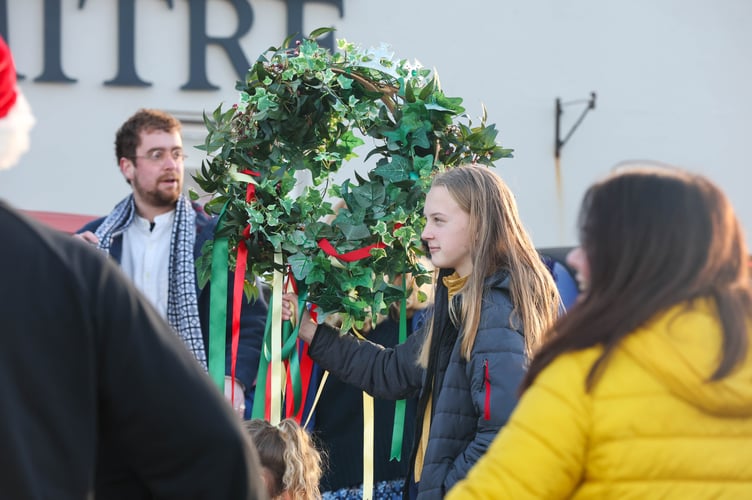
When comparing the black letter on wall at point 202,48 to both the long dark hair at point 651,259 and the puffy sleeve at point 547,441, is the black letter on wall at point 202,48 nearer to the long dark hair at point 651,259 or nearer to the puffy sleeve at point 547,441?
the long dark hair at point 651,259

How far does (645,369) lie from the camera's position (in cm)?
198

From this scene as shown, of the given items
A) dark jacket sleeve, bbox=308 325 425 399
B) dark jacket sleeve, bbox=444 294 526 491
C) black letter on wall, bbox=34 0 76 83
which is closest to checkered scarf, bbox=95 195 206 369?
dark jacket sleeve, bbox=308 325 425 399

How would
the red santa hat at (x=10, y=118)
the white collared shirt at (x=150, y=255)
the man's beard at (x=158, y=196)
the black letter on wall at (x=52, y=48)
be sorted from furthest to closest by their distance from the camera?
the black letter on wall at (x=52, y=48) → the man's beard at (x=158, y=196) → the white collared shirt at (x=150, y=255) → the red santa hat at (x=10, y=118)

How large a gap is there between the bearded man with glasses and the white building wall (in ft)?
11.9

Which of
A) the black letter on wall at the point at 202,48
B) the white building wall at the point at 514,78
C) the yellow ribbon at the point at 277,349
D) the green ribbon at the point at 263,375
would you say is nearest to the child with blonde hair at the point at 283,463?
the yellow ribbon at the point at 277,349

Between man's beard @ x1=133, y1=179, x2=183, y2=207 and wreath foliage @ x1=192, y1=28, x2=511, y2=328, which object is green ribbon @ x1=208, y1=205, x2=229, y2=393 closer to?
wreath foliage @ x1=192, y1=28, x2=511, y2=328

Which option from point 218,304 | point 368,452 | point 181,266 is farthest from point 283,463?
point 181,266

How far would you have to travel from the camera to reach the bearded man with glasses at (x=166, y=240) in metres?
4.86

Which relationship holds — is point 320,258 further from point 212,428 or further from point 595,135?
point 595,135

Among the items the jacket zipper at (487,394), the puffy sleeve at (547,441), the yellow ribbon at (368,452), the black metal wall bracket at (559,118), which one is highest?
the black metal wall bracket at (559,118)

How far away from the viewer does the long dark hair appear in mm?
2031

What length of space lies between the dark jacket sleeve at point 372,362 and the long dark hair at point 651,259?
6.54 ft

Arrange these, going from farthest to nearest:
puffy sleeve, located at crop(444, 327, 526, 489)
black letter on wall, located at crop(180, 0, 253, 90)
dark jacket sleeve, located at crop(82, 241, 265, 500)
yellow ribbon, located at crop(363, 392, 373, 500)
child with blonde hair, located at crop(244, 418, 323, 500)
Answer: black letter on wall, located at crop(180, 0, 253, 90) < yellow ribbon, located at crop(363, 392, 373, 500) < child with blonde hair, located at crop(244, 418, 323, 500) < puffy sleeve, located at crop(444, 327, 526, 489) < dark jacket sleeve, located at crop(82, 241, 265, 500)

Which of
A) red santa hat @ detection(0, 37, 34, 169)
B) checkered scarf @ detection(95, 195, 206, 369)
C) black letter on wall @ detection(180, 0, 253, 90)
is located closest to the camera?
red santa hat @ detection(0, 37, 34, 169)
